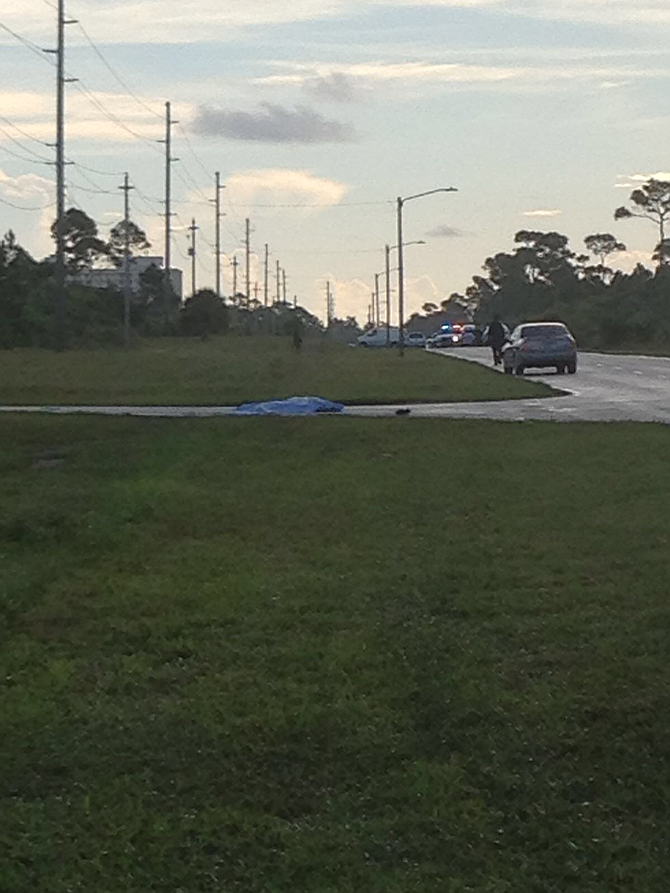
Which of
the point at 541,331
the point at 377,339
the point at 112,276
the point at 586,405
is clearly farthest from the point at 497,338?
the point at 112,276

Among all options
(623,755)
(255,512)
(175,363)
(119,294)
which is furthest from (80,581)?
(119,294)

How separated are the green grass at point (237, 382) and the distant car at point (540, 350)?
0.83 meters

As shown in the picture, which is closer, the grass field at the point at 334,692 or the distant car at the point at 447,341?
the grass field at the point at 334,692

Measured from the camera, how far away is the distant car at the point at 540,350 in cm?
4312

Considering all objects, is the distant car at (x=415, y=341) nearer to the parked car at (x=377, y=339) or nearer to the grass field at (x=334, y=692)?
the parked car at (x=377, y=339)

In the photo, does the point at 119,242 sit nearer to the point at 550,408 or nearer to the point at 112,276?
the point at 112,276

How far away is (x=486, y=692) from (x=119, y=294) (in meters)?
93.3

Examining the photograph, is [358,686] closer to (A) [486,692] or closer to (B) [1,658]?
(A) [486,692]

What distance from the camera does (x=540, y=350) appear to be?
43219mm

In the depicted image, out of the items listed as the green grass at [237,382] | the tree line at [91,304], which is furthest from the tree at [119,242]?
the green grass at [237,382]

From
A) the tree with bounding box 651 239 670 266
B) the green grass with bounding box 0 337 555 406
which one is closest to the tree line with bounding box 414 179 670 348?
the tree with bounding box 651 239 670 266

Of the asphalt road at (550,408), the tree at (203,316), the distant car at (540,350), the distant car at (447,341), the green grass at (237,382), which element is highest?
the tree at (203,316)

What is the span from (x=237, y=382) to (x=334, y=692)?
30621 mm

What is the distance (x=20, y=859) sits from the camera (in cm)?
542
